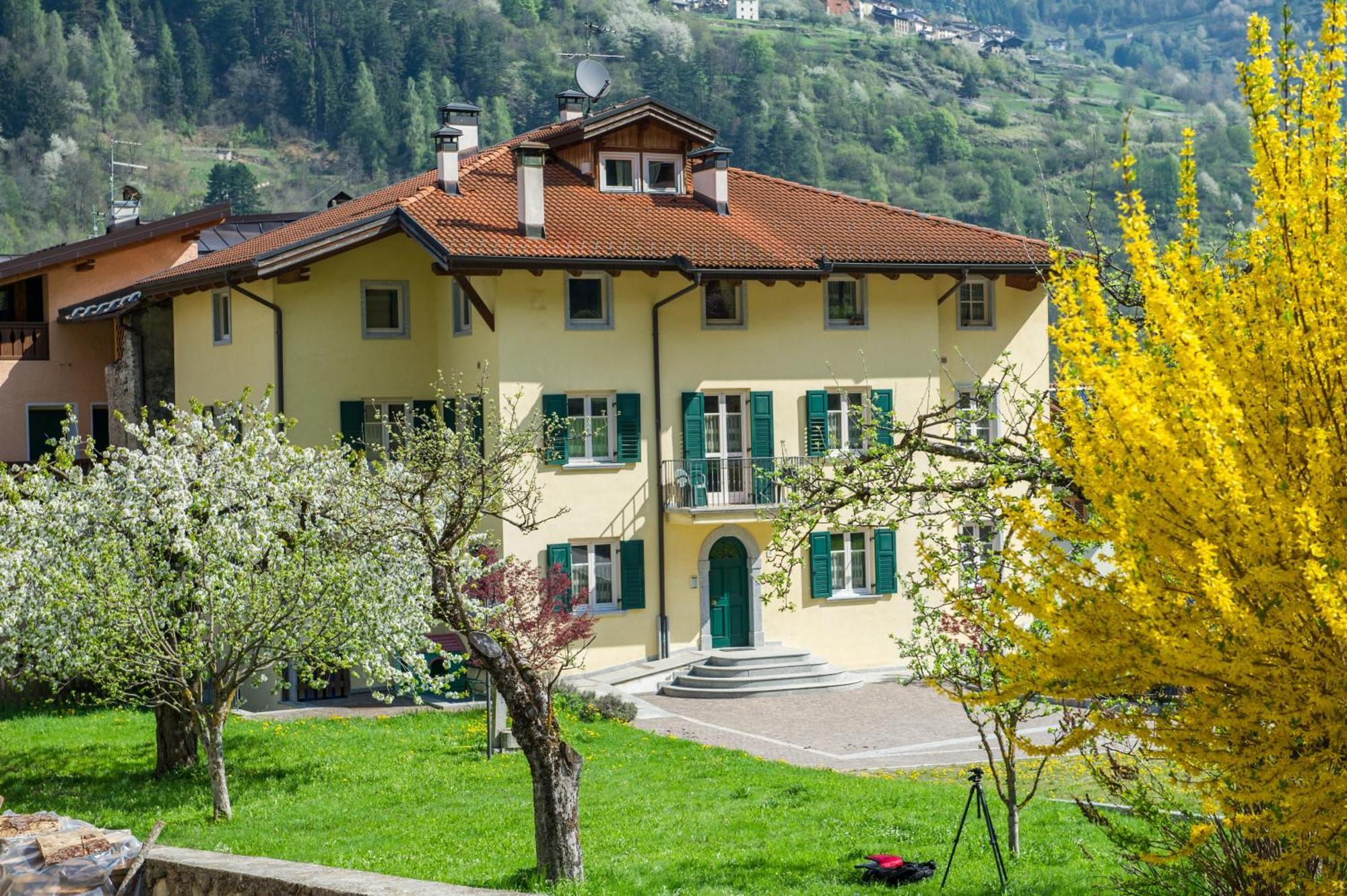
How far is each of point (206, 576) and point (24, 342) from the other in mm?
22467

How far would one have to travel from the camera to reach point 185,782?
1977 cm

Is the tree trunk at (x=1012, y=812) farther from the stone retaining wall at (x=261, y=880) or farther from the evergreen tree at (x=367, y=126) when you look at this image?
the evergreen tree at (x=367, y=126)

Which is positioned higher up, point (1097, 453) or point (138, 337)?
point (138, 337)

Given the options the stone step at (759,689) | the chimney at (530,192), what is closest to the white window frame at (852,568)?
the stone step at (759,689)

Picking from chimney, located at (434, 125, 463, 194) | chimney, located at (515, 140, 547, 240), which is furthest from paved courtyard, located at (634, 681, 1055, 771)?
chimney, located at (434, 125, 463, 194)

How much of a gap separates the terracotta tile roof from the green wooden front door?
543cm

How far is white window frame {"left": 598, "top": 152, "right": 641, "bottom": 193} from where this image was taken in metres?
32.3

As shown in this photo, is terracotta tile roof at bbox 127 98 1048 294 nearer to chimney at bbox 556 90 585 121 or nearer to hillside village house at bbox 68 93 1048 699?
hillside village house at bbox 68 93 1048 699

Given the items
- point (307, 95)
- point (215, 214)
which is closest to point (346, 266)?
point (215, 214)

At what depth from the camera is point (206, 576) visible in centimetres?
1775

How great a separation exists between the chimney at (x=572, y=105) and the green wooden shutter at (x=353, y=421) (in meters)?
10.0

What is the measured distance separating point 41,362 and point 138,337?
3.63m

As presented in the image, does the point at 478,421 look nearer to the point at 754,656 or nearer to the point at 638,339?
the point at 638,339

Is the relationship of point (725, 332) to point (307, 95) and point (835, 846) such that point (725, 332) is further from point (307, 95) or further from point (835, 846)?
point (307, 95)
